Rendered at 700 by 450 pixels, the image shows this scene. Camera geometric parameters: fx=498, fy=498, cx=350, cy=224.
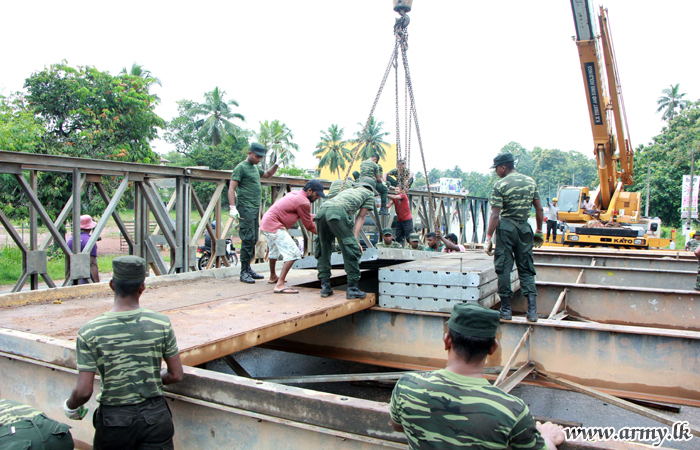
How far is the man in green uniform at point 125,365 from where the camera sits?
2.31 meters

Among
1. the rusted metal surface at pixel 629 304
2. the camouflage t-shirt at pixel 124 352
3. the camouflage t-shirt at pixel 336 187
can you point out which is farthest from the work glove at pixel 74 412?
the rusted metal surface at pixel 629 304

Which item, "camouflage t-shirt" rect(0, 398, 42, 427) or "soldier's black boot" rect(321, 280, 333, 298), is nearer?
Answer: "camouflage t-shirt" rect(0, 398, 42, 427)

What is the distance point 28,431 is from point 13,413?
0.15 meters

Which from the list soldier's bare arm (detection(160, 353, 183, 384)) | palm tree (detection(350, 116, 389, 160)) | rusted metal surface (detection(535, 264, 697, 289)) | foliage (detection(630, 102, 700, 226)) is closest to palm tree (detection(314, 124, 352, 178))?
palm tree (detection(350, 116, 389, 160))

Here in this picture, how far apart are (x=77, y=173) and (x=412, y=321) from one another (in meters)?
4.42

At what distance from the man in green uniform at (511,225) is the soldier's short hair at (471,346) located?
10.2 feet

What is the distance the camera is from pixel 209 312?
4.45 meters

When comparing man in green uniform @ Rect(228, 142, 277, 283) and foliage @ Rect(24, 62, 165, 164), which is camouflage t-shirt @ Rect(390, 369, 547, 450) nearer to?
man in green uniform @ Rect(228, 142, 277, 283)

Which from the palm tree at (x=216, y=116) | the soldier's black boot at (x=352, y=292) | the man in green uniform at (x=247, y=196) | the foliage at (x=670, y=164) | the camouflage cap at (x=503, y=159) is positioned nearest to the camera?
the camouflage cap at (x=503, y=159)

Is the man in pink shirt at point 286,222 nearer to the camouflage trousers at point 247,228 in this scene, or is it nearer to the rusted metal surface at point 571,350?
the camouflage trousers at point 247,228

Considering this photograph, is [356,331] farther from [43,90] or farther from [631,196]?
[43,90]

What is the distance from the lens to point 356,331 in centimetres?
564

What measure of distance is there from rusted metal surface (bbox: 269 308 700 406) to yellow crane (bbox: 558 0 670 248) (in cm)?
909

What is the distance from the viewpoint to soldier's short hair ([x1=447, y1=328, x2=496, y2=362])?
1.82m
